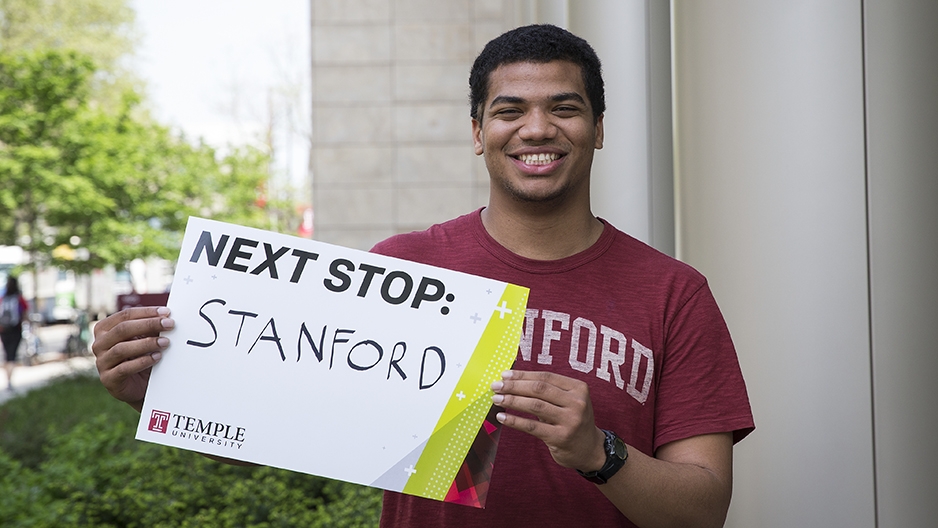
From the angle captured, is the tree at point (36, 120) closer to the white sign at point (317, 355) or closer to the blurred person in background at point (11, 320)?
the blurred person in background at point (11, 320)

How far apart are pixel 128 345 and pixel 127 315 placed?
0.07 m

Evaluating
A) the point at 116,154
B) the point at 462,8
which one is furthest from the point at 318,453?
the point at 116,154

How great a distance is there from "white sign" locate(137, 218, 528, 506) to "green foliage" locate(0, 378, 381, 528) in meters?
3.57

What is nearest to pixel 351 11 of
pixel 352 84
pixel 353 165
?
pixel 352 84

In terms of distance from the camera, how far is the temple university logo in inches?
86.2

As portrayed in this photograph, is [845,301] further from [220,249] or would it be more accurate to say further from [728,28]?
[220,249]

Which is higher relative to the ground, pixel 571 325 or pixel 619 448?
pixel 571 325

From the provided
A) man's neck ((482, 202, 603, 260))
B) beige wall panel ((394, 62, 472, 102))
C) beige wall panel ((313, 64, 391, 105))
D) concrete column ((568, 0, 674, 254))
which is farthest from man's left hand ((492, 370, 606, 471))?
beige wall panel ((313, 64, 391, 105))

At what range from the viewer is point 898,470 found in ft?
9.89

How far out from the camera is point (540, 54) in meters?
2.16

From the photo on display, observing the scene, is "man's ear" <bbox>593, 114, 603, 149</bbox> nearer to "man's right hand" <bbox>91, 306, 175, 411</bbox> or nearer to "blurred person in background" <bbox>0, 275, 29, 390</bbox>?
"man's right hand" <bbox>91, 306, 175, 411</bbox>

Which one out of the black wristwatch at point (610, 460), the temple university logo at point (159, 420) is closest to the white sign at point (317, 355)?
the temple university logo at point (159, 420)

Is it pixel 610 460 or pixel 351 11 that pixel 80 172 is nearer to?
pixel 351 11

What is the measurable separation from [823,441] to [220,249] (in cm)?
216
